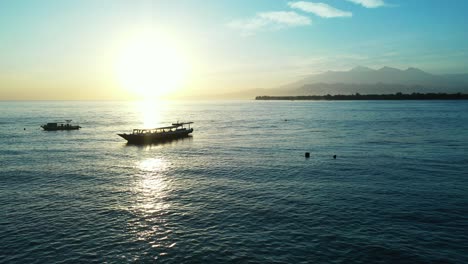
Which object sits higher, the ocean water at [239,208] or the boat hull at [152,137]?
the boat hull at [152,137]

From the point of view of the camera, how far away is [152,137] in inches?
3420

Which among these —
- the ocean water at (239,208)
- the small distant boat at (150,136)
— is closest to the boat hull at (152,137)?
the small distant boat at (150,136)

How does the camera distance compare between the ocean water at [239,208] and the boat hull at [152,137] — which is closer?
the ocean water at [239,208]

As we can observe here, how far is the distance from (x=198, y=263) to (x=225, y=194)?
15.2 metres

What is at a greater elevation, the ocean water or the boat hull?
the boat hull

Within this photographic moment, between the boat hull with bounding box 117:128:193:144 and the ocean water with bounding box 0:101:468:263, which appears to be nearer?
the ocean water with bounding box 0:101:468:263

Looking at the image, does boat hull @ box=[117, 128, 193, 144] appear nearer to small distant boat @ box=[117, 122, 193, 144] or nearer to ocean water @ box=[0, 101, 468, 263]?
small distant boat @ box=[117, 122, 193, 144]

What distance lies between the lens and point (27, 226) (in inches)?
1117

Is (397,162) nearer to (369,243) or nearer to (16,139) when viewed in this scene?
(369,243)

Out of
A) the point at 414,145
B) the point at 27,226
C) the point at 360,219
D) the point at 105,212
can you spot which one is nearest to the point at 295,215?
the point at 360,219

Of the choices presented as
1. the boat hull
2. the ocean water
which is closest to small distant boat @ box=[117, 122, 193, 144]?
the boat hull

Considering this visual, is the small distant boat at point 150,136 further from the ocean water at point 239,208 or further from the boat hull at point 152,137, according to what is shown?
the ocean water at point 239,208

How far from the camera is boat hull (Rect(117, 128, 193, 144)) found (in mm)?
83688

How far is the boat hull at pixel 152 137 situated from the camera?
83688 millimetres
